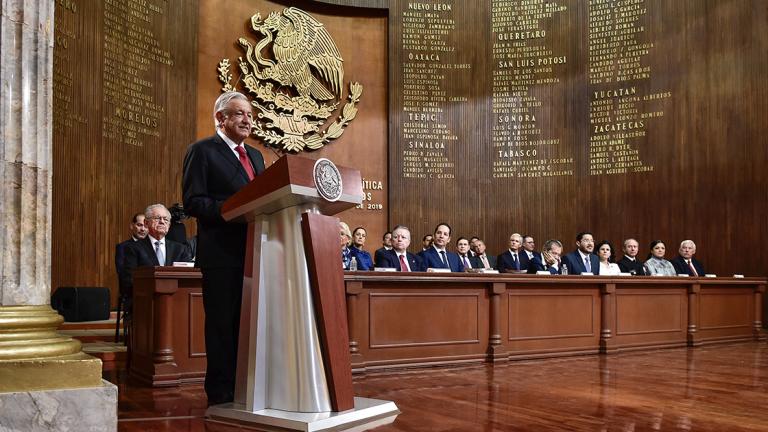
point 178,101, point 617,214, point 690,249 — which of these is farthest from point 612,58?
point 178,101

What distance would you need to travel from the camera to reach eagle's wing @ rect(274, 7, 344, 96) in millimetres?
→ 9617

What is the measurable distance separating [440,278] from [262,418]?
9.41 feet

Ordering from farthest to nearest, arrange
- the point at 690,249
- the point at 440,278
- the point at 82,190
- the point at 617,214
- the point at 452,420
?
→ 1. the point at 617,214
2. the point at 690,249
3. the point at 82,190
4. the point at 440,278
5. the point at 452,420

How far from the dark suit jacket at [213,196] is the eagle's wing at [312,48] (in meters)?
6.81

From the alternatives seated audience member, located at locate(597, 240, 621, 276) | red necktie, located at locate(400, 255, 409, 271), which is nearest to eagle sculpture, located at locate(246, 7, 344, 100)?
red necktie, located at locate(400, 255, 409, 271)

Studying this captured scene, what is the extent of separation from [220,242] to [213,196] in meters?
0.20

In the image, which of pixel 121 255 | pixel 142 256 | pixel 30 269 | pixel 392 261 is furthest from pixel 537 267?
pixel 30 269

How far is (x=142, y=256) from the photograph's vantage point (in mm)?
5582

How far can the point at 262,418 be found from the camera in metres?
2.58

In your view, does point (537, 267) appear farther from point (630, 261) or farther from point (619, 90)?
point (619, 90)

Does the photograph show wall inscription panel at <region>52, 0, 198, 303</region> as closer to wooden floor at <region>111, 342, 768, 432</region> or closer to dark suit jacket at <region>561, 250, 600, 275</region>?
wooden floor at <region>111, 342, 768, 432</region>

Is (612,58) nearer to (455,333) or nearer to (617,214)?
(617,214)

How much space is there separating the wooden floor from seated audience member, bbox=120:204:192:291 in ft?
3.21

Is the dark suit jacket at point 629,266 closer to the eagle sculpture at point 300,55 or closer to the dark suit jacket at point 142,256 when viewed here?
the eagle sculpture at point 300,55
